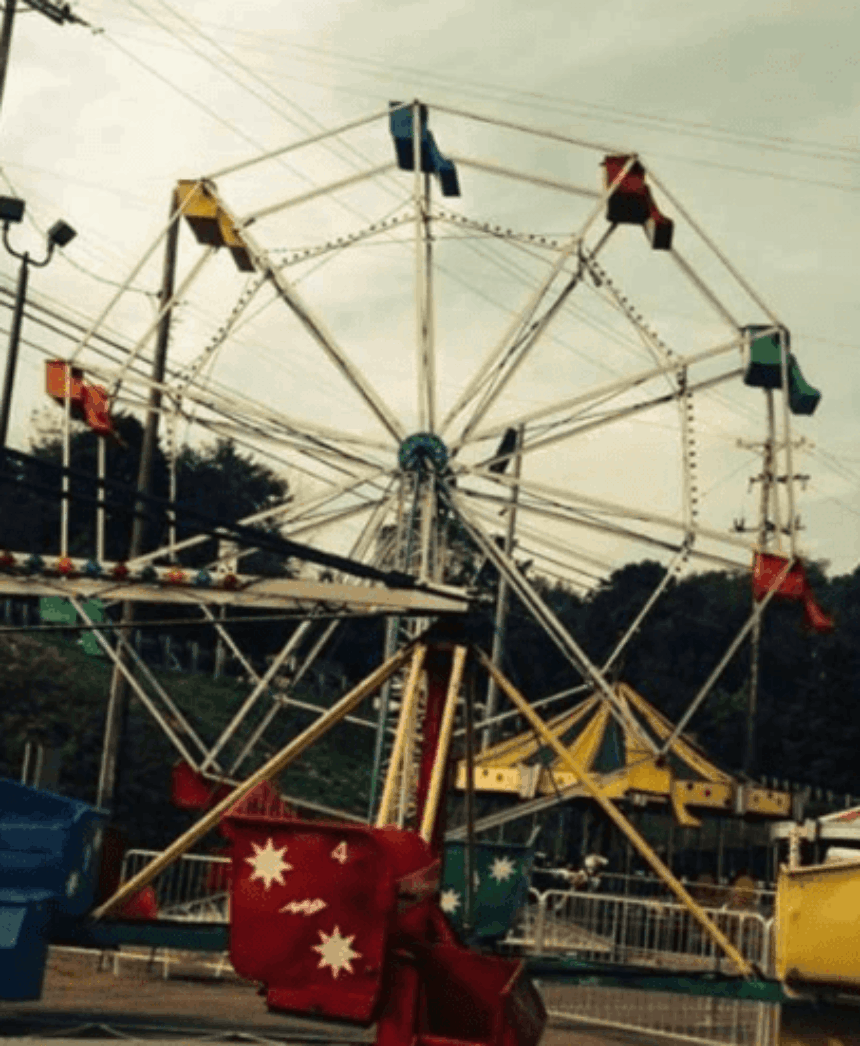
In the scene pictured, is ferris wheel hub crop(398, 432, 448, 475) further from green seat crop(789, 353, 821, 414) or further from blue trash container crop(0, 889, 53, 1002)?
blue trash container crop(0, 889, 53, 1002)

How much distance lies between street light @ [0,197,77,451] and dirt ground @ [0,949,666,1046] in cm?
1173

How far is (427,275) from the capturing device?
26.7m

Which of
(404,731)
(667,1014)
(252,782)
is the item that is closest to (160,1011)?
(252,782)

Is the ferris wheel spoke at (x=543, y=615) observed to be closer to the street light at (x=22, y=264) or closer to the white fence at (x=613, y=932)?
the white fence at (x=613, y=932)

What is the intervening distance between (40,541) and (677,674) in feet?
142

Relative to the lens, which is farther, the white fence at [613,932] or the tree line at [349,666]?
the tree line at [349,666]

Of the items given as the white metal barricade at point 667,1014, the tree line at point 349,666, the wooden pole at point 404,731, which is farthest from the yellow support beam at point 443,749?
the tree line at point 349,666

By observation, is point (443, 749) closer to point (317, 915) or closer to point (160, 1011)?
point (317, 915)

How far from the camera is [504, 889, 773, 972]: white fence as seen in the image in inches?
923

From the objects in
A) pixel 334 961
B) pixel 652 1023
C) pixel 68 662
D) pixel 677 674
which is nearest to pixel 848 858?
pixel 334 961

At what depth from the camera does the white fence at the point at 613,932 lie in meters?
23.4

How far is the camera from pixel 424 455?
84.0 ft

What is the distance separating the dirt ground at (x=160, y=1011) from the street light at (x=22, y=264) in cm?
1173

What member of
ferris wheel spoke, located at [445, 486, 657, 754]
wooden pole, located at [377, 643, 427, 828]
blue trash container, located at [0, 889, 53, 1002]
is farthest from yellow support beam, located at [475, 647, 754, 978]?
ferris wheel spoke, located at [445, 486, 657, 754]
